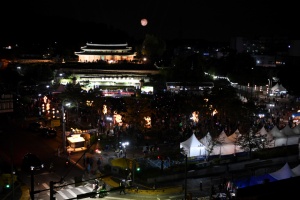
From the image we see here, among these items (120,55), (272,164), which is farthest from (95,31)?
(272,164)

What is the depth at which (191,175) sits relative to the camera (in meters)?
20.1

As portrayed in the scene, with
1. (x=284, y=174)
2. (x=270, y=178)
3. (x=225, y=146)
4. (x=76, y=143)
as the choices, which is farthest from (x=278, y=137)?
(x=76, y=143)

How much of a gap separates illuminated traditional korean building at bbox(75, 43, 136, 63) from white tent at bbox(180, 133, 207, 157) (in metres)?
44.7

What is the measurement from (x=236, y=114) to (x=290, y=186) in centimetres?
1912

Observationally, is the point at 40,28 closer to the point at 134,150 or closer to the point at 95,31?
the point at 95,31

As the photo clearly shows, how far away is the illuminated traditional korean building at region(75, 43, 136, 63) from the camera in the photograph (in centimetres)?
6525

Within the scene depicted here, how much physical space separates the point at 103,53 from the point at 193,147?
46.2 metres

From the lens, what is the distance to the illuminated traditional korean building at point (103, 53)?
65.2m

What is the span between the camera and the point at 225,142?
22531mm

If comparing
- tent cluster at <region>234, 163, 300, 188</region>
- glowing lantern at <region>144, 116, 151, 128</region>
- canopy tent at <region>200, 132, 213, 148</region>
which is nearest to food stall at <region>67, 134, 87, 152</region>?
glowing lantern at <region>144, 116, 151, 128</region>

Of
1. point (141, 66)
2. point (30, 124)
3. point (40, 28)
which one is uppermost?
point (40, 28)

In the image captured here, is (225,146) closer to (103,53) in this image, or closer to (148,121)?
(148,121)

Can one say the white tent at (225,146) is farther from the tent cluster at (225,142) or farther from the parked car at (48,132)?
the parked car at (48,132)

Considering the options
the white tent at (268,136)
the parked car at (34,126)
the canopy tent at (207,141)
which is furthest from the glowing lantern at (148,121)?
the white tent at (268,136)
